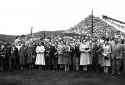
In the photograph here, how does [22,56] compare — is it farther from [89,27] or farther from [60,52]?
[89,27]

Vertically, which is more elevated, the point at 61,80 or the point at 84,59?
the point at 84,59

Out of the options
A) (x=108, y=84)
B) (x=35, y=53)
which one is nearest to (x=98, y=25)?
(x=35, y=53)

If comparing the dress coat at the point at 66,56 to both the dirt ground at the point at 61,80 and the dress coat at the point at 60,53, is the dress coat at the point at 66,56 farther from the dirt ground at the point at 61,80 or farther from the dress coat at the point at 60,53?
the dirt ground at the point at 61,80

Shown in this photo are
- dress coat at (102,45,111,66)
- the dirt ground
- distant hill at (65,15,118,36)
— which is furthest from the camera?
distant hill at (65,15,118,36)

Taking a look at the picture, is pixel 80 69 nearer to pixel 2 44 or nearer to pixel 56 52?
pixel 56 52

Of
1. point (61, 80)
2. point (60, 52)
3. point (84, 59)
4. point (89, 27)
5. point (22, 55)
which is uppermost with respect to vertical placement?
point (89, 27)

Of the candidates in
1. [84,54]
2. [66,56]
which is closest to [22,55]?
[66,56]

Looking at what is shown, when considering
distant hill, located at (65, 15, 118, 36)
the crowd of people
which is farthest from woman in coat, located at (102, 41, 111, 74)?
distant hill, located at (65, 15, 118, 36)

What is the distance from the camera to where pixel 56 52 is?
1859cm

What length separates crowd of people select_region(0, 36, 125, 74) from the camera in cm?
1616

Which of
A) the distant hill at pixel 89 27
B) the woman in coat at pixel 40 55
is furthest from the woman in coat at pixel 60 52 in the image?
the distant hill at pixel 89 27

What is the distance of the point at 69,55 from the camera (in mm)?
17719

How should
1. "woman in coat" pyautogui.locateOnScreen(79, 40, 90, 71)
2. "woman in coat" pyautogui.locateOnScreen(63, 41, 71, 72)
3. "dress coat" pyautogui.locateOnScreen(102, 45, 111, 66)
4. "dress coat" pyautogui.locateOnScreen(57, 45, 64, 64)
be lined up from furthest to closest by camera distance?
1. "dress coat" pyautogui.locateOnScreen(57, 45, 64, 64)
2. "woman in coat" pyautogui.locateOnScreen(63, 41, 71, 72)
3. "woman in coat" pyautogui.locateOnScreen(79, 40, 90, 71)
4. "dress coat" pyautogui.locateOnScreen(102, 45, 111, 66)

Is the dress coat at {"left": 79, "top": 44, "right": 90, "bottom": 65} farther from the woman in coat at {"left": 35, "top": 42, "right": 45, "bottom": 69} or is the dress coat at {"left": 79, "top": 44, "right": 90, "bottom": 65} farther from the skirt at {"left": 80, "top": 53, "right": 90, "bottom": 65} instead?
the woman in coat at {"left": 35, "top": 42, "right": 45, "bottom": 69}
